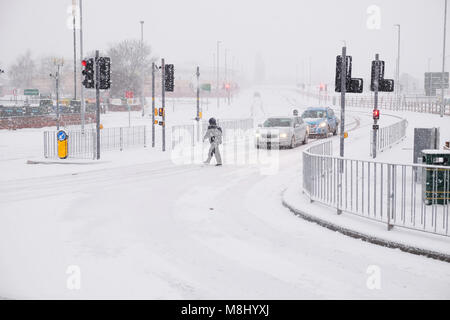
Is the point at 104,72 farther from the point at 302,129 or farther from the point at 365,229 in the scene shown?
the point at 365,229

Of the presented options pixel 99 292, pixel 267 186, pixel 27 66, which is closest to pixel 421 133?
pixel 267 186

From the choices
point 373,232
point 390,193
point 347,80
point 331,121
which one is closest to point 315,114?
point 331,121

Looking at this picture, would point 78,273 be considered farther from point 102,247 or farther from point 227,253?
point 227,253

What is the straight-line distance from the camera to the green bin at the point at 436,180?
9.34m

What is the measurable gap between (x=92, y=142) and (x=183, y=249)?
16636mm

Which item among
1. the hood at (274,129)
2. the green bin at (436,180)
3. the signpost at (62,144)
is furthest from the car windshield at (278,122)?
the green bin at (436,180)

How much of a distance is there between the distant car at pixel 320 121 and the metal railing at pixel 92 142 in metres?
9.87

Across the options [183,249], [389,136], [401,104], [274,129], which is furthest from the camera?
[401,104]

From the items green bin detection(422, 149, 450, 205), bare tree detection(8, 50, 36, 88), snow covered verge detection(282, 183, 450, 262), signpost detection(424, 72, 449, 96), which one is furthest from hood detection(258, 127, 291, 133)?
bare tree detection(8, 50, 36, 88)

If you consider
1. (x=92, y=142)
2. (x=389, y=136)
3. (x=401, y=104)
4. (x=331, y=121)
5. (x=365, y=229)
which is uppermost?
(x=401, y=104)

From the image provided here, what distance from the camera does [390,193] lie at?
30.7 feet

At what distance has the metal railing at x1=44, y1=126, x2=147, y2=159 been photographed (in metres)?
22.4

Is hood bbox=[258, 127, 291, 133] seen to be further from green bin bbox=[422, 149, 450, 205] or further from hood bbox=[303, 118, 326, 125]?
green bin bbox=[422, 149, 450, 205]

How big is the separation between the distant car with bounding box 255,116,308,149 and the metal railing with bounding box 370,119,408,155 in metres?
4.09
